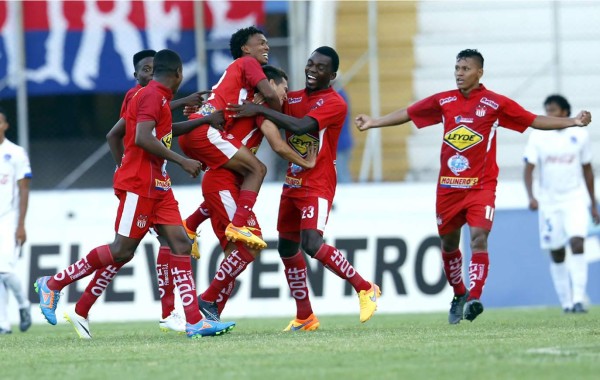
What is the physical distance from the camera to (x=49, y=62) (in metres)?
16.3

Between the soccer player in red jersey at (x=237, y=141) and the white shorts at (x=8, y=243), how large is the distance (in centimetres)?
299

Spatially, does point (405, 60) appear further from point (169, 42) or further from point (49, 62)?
point (49, 62)

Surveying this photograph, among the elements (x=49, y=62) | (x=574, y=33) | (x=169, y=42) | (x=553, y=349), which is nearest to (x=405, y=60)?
(x=574, y=33)

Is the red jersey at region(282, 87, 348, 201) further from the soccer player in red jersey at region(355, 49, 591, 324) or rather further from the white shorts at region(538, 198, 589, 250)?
the white shorts at region(538, 198, 589, 250)

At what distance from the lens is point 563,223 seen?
1408 centimetres

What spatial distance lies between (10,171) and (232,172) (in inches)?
130

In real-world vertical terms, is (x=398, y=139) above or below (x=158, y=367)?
above

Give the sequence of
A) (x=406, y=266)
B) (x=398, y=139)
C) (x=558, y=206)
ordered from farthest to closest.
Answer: (x=398, y=139)
(x=406, y=266)
(x=558, y=206)

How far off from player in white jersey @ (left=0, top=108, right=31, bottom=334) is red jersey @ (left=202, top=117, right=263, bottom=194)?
3.06m

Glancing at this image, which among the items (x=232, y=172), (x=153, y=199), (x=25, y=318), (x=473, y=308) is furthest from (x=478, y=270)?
(x=25, y=318)

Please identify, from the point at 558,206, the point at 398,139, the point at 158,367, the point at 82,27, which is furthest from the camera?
the point at 398,139

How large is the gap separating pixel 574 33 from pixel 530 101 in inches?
43.0

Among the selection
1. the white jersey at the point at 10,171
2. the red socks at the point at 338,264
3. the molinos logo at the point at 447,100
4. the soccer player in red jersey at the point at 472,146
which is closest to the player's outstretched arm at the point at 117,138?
the red socks at the point at 338,264

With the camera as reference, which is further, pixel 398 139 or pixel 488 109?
pixel 398 139
